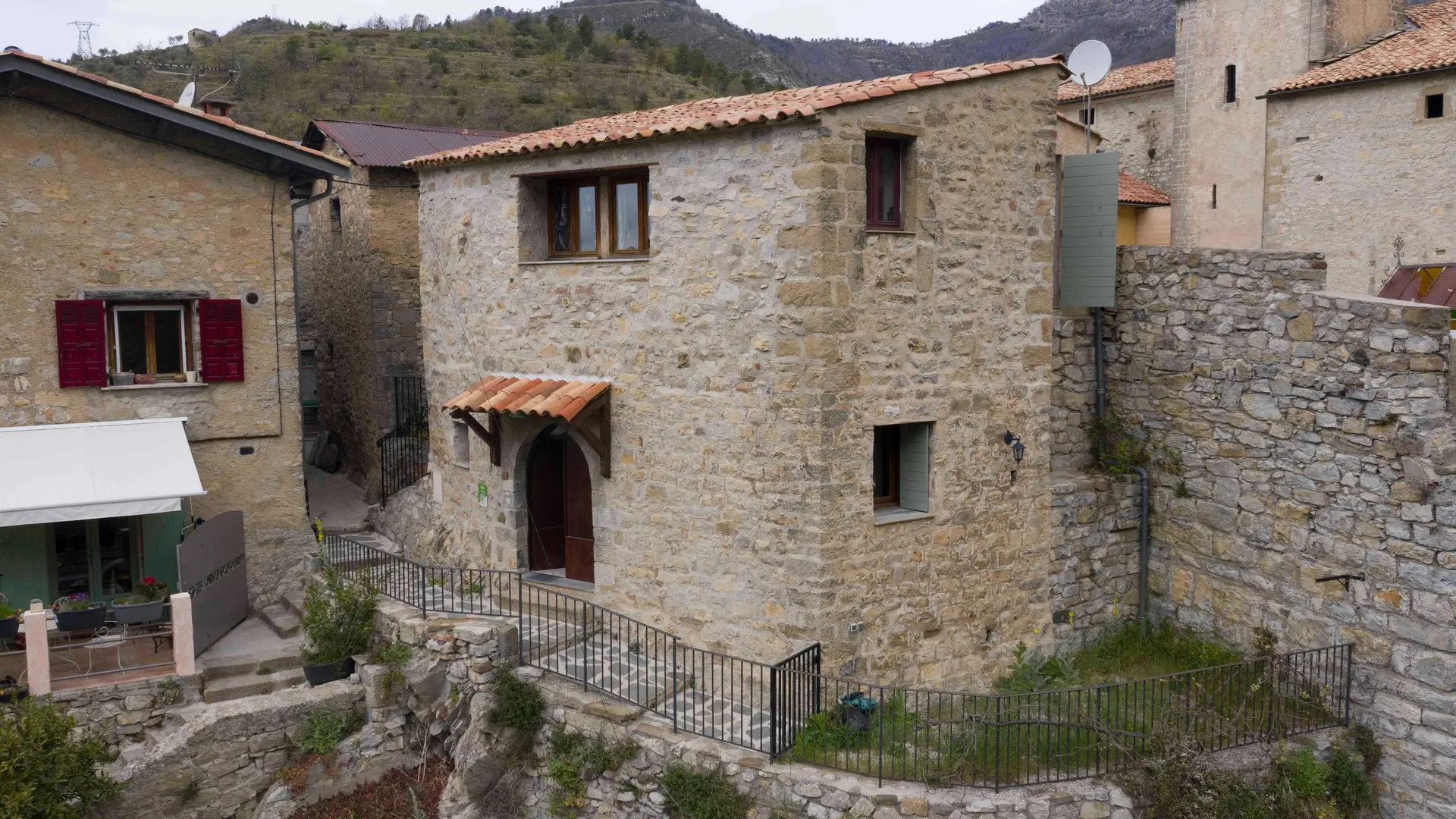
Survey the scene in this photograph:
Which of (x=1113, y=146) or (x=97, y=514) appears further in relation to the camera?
(x=1113, y=146)

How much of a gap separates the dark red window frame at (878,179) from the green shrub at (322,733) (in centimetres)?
792

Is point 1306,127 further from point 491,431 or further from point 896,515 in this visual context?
point 491,431

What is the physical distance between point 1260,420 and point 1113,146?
16.6m

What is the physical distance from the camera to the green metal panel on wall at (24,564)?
476 inches

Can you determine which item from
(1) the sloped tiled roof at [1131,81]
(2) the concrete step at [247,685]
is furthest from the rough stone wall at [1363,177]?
(2) the concrete step at [247,685]

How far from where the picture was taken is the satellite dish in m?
13.0

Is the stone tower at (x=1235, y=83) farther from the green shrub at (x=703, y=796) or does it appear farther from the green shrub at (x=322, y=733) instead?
the green shrub at (x=322, y=733)

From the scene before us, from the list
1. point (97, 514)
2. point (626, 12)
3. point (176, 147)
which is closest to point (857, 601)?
point (97, 514)

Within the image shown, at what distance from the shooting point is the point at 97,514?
1131cm

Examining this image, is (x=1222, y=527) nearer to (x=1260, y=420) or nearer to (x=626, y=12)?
(x=1260, y=420)

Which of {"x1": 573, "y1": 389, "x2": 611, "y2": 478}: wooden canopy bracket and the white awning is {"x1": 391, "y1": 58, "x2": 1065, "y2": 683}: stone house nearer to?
{"x1": 573, "y1": 389, "x2": 611, "y2": 478}: wooden canopy bracket

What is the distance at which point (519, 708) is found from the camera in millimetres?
10570

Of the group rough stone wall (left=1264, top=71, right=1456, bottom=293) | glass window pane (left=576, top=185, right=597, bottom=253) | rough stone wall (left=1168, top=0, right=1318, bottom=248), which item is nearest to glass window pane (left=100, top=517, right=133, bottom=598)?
glass window pane (left=576, top=185, right=597, bottom=253)

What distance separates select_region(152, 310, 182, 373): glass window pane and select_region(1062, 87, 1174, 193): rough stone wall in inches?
805
